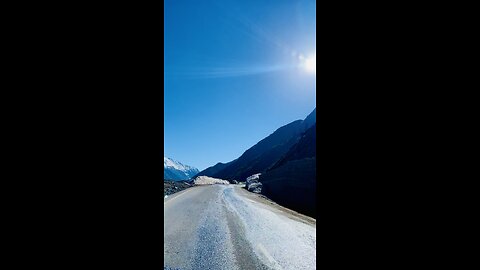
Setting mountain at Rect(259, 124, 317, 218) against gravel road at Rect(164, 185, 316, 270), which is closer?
gravel road at Rect(164, 185, 316, 270)

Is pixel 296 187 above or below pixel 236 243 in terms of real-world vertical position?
below

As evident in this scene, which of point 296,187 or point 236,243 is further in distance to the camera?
point 296,187

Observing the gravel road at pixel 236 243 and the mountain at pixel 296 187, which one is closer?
the gravel road at pixel 236 243
